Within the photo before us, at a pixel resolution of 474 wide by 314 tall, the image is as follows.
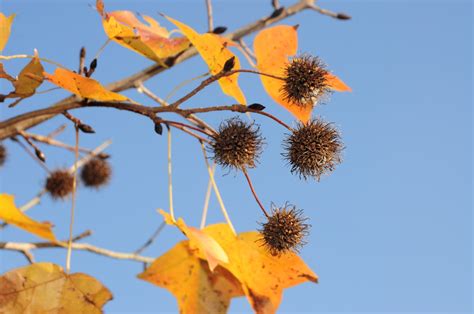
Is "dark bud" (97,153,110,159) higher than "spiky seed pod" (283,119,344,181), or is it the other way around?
"dark bud" (97,153,110,159)

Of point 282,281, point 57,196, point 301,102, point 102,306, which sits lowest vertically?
point 102,306

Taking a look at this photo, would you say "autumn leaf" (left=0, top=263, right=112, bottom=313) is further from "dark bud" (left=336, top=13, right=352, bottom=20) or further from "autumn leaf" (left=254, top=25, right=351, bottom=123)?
"dark bud" (left=336, top=13, right=352, bottom=20)

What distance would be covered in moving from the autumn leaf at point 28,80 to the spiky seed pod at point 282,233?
2.57ft

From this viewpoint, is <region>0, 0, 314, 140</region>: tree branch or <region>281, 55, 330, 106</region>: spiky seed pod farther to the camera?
<region>0, 0, 314, 140</region>: tree branch

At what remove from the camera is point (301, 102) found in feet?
6.17

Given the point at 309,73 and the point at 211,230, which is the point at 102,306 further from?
the point at 309,73

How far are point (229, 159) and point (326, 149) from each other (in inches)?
11.9

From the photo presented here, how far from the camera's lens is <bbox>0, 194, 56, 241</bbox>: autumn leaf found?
4.42 feet

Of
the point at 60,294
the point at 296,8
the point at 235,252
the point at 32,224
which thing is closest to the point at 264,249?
the point at 235,252

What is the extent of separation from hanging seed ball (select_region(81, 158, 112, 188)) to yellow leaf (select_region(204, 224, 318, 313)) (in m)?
1.62

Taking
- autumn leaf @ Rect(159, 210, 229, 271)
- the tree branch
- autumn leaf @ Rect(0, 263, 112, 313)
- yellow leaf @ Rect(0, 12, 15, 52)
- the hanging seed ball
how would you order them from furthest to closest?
the hanging seed ball
the tree branch
yellow leaf @ Rect(0, 12, 15, 52)
autumn leaf @ Rect(0, 263, 112, 313)
autumn leaf @ Rect(159, 210, 229, 271)

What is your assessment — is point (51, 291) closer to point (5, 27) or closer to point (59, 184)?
point (5, 27)

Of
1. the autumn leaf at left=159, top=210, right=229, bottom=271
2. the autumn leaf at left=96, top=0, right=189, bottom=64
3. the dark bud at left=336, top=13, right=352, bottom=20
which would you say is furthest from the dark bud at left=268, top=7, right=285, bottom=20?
the autumn leaf at left=159, top=210, right=229, bottom=271

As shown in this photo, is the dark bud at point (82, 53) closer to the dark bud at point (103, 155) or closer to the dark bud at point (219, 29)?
the dark bud at point (219, 29)
